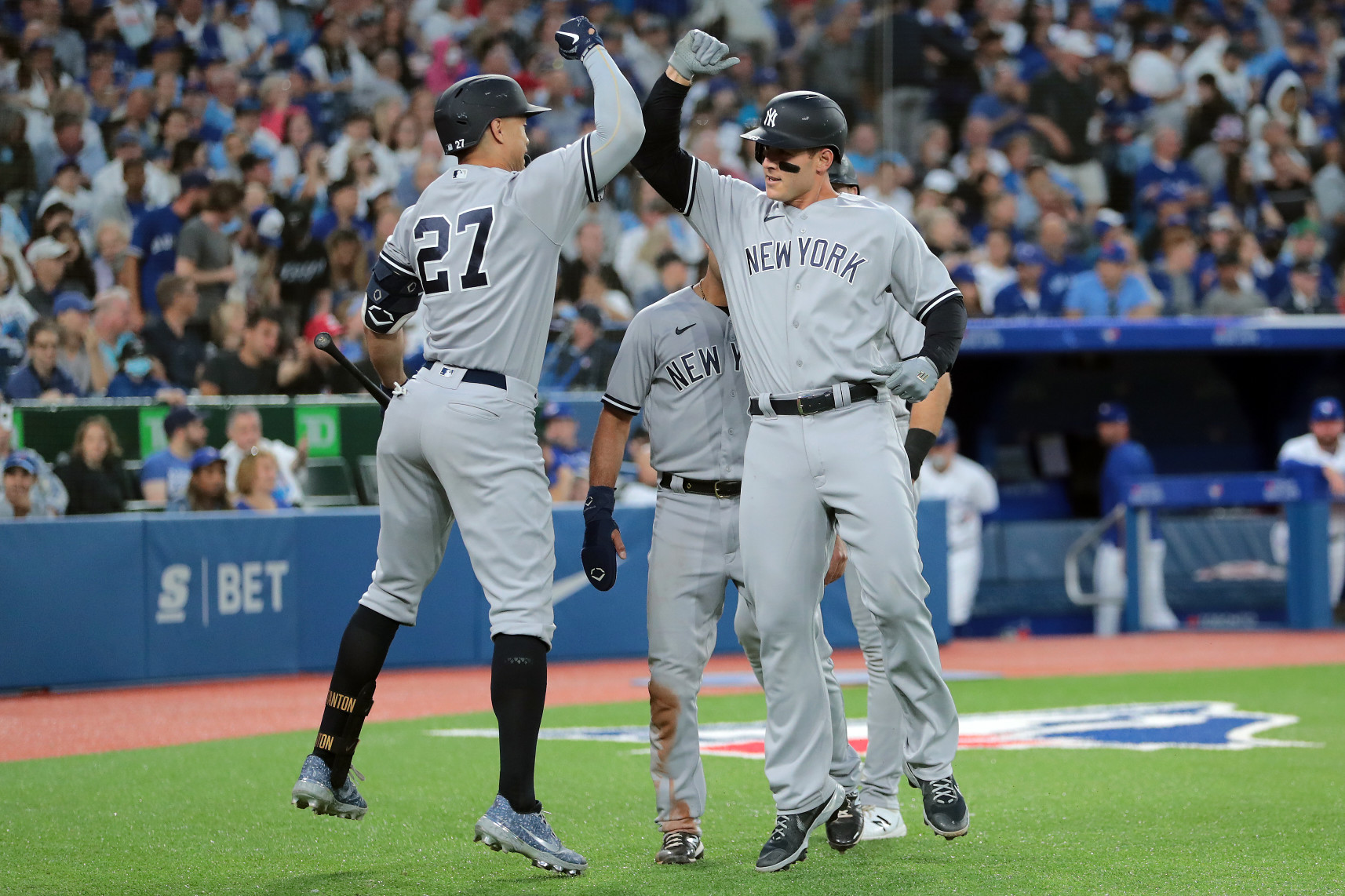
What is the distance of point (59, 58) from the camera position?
12.0 metres

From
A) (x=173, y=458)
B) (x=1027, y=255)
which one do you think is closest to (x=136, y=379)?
(x=173, y=458)

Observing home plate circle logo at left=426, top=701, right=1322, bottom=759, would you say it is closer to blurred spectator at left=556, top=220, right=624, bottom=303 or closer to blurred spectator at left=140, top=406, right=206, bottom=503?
blurred spectator at left=140, top=406, right=206, bottom=503

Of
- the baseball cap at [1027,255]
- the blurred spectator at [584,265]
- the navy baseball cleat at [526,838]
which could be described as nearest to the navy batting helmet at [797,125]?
the navy baseball cleat at [526,838]

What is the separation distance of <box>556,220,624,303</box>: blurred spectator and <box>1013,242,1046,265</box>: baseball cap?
3256 mm

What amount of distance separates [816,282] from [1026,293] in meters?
8.70

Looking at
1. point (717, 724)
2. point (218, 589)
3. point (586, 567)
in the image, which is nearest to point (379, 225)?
point (218, 589)

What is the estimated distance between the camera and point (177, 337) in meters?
10.4

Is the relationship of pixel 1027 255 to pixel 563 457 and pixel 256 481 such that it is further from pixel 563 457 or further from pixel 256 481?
pixel 256 481

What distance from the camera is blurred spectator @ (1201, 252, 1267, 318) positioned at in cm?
1293

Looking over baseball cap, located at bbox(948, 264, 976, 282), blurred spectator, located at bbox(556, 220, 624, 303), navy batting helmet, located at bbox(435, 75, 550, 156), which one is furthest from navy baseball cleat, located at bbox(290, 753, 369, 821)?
baseball cap, located at bbox(948, 264, 976, 282)

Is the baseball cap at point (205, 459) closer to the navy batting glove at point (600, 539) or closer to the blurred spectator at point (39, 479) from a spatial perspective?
the blurred spectator at point (39, 479)

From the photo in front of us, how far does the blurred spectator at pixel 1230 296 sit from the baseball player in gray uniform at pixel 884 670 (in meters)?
8.98

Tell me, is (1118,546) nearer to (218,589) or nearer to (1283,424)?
(1283,424)

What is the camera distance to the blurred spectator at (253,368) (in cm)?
1025
